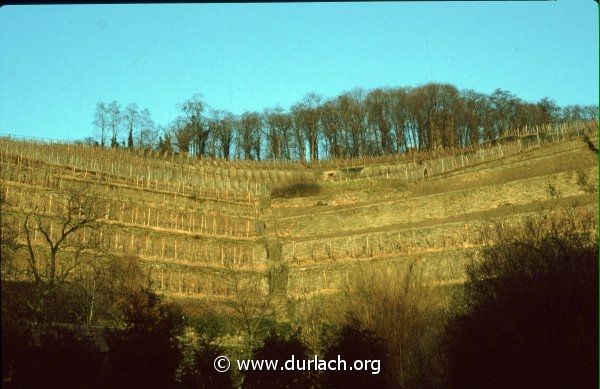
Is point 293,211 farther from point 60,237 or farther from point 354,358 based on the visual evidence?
point 354,358

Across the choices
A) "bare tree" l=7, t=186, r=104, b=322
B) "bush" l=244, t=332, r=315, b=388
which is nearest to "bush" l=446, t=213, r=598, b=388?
"bush" l=244, t=332, r=315, b=388

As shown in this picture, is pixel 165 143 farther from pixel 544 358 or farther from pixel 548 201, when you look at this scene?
pixel 544 358

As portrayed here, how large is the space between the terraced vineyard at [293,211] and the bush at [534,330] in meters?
15.3

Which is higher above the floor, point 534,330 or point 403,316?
point 403,316

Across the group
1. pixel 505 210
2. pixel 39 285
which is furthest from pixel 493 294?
pixel 505 210

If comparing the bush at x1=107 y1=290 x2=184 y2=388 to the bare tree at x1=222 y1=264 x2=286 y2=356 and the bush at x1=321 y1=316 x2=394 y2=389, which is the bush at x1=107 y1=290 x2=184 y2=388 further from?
the bare tree at x1=222 y1=264 x2=286 y2=356

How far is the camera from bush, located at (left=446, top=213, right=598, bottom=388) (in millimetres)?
17656

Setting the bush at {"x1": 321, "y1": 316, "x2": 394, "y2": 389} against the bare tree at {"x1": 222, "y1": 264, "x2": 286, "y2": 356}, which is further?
the bare tree at {"x1": 222, "y1": 264, "x2": 286, "y2": 356}

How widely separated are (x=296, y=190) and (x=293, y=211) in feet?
23.6

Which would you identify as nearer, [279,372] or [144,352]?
[144,352]

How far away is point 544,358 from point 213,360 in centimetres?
956

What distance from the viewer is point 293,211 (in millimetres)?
53719

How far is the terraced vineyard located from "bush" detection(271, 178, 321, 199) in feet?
7.32

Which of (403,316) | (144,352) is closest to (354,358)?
(144,352)
